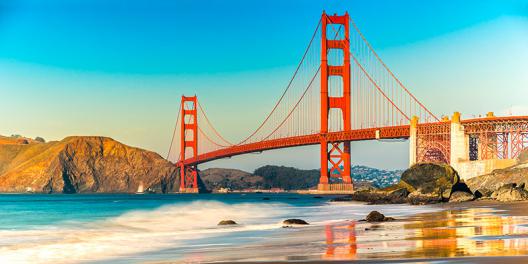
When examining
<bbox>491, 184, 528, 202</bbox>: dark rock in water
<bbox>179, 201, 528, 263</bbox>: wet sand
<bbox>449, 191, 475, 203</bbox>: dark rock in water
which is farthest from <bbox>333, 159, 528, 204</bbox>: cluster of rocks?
<bbox>179, 201, 528, 263</bbox>: wet sand

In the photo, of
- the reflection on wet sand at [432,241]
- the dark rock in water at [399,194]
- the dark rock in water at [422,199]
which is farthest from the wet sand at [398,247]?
the dark rock in water at [399,194]

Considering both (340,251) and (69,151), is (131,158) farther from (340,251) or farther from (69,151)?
(340,251)

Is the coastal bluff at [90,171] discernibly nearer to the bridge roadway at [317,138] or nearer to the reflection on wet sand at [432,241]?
the bridge roadway at [317,138]

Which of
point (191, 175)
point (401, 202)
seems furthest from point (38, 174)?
point (401, 202)

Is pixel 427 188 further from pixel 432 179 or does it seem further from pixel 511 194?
pixel 511 194

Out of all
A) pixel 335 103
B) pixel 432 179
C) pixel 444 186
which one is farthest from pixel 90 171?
pixel 444 186

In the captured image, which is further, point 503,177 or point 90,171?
point 90,171
